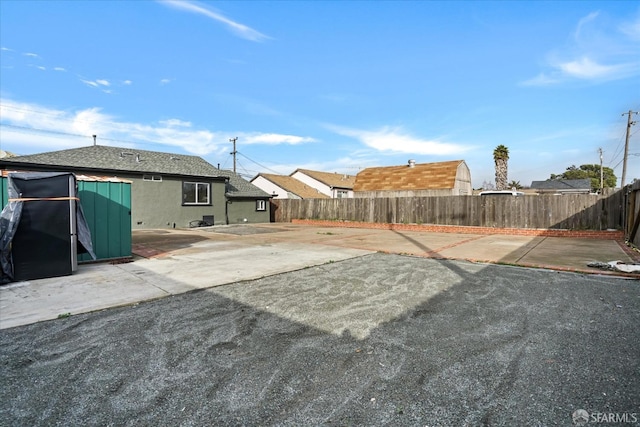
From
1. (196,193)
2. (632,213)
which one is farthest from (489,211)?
(196,193)

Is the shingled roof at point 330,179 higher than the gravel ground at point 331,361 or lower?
higher

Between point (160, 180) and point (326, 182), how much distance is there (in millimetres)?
19386

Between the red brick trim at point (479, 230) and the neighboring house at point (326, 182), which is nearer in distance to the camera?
the red brick trim at point (479, 230)

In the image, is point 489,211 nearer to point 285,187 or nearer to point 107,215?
point 107,215

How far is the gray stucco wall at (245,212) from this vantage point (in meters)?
21.0

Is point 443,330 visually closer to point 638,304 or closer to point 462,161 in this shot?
point 638,304

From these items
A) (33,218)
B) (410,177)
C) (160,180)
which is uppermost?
(410,177)

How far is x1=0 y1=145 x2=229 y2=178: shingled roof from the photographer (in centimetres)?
1462

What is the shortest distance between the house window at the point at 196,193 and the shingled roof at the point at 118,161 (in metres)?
0.65

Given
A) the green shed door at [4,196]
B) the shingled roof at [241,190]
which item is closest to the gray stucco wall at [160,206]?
the shingled roof at [241,190]

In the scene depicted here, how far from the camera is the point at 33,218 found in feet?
18.1

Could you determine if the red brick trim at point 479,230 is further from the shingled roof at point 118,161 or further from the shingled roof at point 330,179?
the shingled roof at point 330,179

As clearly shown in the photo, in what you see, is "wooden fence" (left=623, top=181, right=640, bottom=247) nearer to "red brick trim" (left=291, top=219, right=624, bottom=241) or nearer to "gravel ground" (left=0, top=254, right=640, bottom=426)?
"red brick trim" (left=291, top=219, right=624, bottom=241)

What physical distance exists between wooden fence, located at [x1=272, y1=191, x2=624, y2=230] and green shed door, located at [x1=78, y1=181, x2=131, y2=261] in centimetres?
1418
